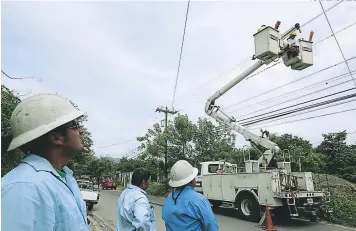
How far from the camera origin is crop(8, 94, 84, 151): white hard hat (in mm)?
1539

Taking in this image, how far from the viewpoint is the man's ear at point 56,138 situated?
1.61 meters

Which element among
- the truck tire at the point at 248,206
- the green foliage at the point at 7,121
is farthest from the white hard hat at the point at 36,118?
the truck tire at the point at 248,206

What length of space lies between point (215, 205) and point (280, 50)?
736cm

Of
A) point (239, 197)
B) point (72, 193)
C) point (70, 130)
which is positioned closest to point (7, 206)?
point (72, 193)

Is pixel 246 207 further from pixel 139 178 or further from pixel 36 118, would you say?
pixel 36 118

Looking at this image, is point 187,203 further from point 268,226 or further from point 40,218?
Result: point 268,226

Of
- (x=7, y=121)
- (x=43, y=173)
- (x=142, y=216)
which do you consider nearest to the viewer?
(x=43, y=173)

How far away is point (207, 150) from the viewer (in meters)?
26.7

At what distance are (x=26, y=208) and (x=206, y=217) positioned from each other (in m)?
2.15

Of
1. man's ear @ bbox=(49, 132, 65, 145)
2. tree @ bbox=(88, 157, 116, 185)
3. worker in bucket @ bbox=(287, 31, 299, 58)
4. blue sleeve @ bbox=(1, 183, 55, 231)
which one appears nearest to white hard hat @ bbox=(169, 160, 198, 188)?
man's ear @ bbox=(49, 132, 65, 145)

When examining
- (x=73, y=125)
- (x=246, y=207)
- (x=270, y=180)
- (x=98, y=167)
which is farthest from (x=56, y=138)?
(x=98, y=167)

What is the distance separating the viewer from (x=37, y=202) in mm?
1318

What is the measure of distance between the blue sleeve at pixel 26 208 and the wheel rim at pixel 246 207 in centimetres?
1161

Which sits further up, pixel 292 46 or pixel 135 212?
pixel 292 46
